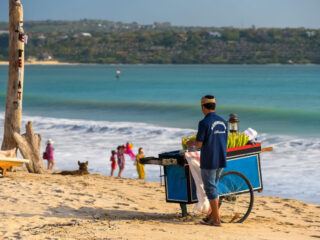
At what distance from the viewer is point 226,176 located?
7152 millimetres

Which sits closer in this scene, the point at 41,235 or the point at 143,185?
the point at 41,235

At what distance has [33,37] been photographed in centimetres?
18650

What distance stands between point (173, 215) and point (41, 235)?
6.98 feet

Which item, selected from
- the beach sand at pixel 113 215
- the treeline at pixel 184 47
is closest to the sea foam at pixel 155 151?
the beach sand at pixel 113 215

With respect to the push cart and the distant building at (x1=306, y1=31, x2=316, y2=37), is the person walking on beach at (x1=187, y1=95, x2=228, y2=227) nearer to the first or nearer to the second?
the push cart

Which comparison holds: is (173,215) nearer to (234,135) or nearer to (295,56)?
(234,135)

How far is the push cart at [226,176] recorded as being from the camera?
703cm

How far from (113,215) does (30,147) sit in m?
4.39

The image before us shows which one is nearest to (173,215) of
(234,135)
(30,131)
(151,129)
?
(234,135)

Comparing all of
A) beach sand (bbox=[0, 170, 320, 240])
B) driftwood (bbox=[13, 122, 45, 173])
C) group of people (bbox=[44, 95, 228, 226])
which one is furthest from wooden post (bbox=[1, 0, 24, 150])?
group of people (bbox=[44, 95, 228, 226])

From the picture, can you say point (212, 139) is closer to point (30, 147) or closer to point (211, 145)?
point (211, 145)

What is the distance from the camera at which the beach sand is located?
6410 mm

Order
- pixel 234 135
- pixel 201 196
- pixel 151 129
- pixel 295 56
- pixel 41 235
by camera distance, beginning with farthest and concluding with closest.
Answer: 1. pixel 295 56
2. pixel 151 129
3. pixel 234 135
4. pixel 201 196
5. pixel 41 235

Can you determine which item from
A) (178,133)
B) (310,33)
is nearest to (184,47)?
(310,33)
